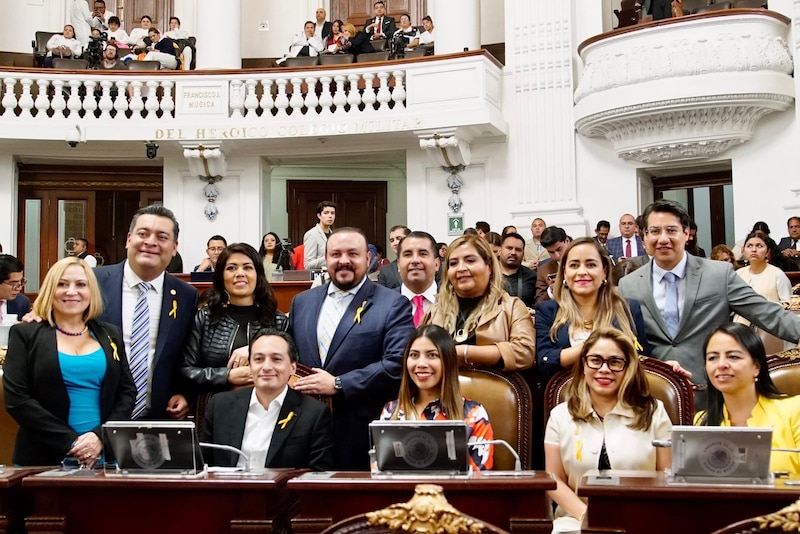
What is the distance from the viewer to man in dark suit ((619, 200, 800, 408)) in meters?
3.23

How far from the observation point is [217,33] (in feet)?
35.2

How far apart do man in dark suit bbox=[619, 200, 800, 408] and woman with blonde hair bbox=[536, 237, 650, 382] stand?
132mm

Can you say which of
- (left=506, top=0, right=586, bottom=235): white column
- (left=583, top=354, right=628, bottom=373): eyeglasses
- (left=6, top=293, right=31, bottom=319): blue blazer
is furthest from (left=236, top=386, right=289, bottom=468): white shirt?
(left=506, top=0, right=586, bottom=235): white column

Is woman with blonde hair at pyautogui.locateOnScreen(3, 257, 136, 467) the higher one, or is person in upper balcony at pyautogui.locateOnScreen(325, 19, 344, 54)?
person in upper balcony at pyautogui.locateOnScreen(325, 19, 344, 54)

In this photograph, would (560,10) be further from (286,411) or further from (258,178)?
(286,411)

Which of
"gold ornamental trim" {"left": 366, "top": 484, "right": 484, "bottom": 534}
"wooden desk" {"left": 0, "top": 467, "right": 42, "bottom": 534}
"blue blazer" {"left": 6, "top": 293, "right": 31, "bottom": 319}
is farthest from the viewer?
"blue blazer" {"left": 6, "top": 293, "right": 31, "bottom": 319}

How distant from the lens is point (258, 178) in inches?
421

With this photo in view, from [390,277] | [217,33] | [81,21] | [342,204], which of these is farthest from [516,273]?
[81,21]

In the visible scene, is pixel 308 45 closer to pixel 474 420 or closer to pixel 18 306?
pixel 18 306

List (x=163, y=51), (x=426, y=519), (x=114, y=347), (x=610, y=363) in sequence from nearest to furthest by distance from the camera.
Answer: (x=426, y=519) → (x=610, y=363) → (x=114, y=347) → (x=163, y=51)

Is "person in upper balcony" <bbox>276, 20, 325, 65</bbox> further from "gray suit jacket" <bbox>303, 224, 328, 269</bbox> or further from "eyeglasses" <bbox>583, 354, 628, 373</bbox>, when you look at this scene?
"eyeglasses" <bbox>583, 354, 628, 373</bbox>

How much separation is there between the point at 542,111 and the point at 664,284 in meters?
6.59

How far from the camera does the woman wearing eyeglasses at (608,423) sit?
8.70ft

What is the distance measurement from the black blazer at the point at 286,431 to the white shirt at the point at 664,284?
54.4 inches
